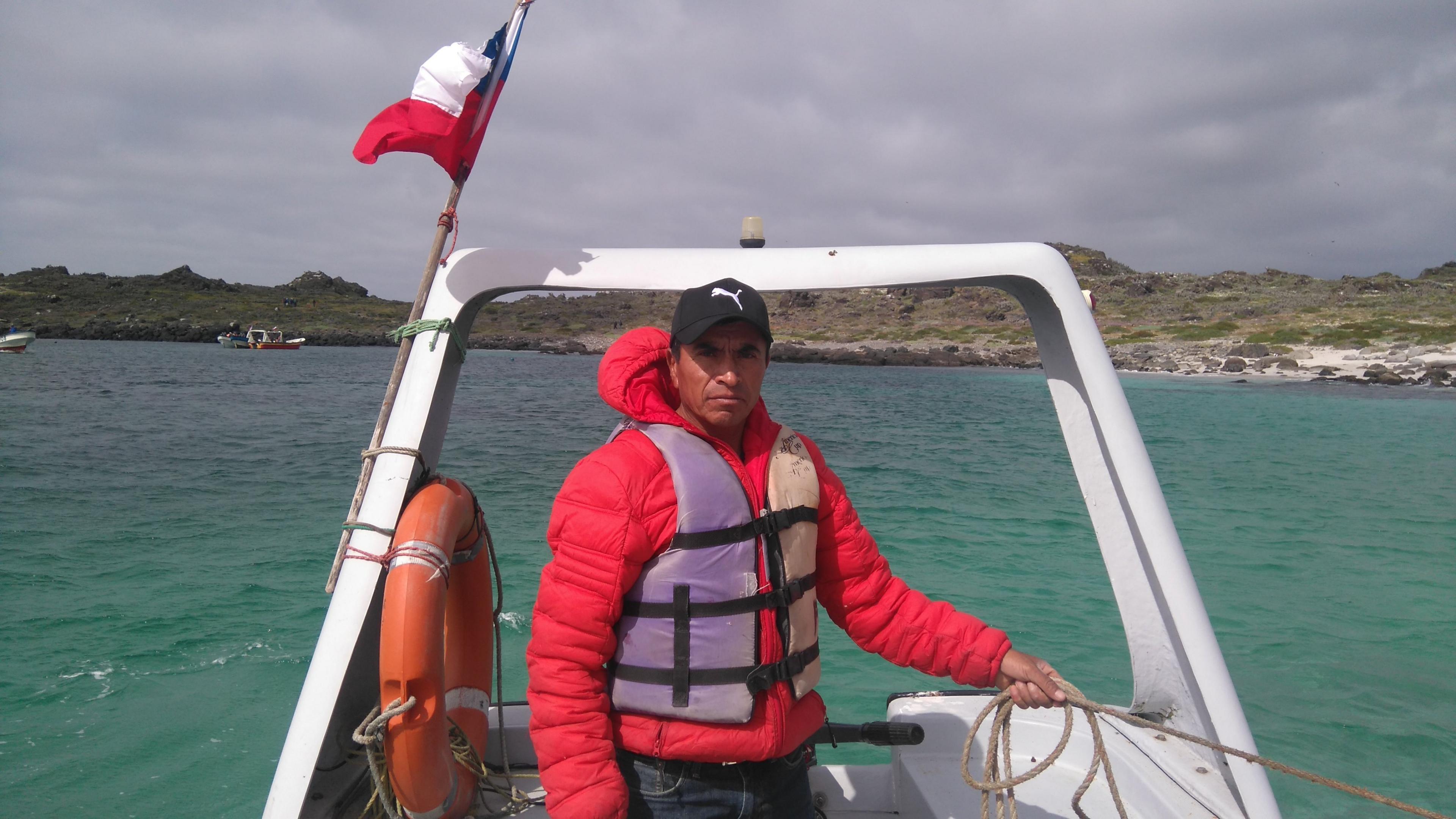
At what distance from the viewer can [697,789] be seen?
1842 mm

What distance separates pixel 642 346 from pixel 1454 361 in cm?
4895

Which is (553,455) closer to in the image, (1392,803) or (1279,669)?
(1279,669)

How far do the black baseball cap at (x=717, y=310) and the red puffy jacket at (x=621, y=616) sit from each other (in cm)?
18

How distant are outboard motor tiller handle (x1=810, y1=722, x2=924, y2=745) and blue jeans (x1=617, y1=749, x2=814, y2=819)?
831mm

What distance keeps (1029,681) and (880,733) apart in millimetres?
854

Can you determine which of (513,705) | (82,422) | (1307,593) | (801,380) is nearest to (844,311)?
(801,380)

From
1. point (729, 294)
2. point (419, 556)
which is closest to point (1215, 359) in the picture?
point (729, 294)

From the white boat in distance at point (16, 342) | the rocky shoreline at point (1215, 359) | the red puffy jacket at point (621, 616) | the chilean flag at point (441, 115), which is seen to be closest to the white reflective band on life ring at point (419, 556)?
the red puffy jacket at point (621, 616)

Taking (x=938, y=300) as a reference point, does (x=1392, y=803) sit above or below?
below

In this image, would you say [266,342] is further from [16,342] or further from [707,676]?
[707,676]

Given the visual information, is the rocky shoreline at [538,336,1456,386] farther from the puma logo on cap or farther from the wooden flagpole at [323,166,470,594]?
the puma logo on cap

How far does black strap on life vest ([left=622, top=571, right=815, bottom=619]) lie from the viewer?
1815mm

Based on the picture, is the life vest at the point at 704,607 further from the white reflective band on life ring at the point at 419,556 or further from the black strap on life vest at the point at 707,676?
the white reflective band on life ring at the point at 419,556

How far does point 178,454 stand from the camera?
1683 centimetres
